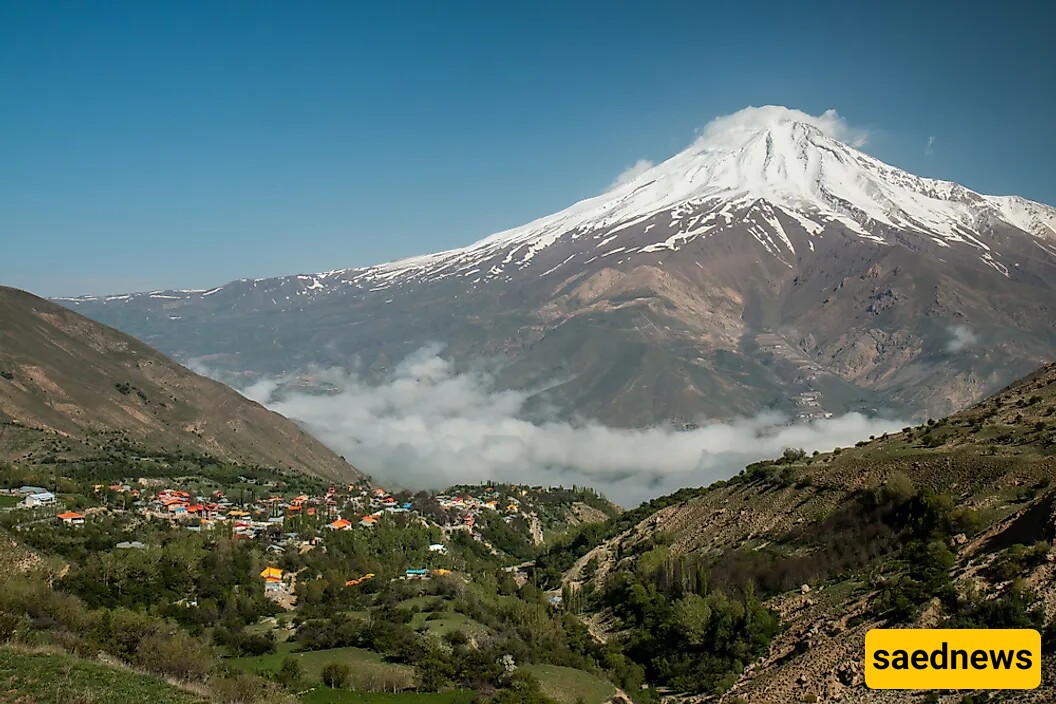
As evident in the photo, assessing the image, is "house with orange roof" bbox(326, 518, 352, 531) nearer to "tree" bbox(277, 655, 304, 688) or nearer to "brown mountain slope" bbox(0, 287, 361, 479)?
"brown mountain slope" bbox(0, 287, 361, 479)

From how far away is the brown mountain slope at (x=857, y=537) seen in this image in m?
25.6

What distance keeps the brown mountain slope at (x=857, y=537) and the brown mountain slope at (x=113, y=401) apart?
77414mm

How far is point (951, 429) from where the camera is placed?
46.4 meters

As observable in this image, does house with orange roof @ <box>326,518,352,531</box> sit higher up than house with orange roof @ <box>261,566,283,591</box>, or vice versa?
house with orange roof @ <box>326,518,352,531</box>

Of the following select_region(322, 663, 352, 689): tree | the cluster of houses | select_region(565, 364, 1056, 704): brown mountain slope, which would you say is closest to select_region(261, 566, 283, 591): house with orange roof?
select_region(565, 364, 1056, 704): brown mountain slope

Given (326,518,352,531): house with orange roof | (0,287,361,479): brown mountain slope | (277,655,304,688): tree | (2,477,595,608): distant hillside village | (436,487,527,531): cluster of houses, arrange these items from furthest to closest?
(0,287,361,479): brown mountain slope → (436,487,527,531): cluster of houses → (326,518,352,531): house with orange roof → (2,477,595,608): distant hillside village → (277,655,304,688): tree

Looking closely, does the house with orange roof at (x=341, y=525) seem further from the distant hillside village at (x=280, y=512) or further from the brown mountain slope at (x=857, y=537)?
the brown mountain slope at (x=857, y=537)

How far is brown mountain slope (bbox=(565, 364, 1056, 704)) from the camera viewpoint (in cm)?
2556

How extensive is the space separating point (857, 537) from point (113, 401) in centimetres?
11296

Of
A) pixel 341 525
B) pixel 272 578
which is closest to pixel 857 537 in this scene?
pixel 272 578

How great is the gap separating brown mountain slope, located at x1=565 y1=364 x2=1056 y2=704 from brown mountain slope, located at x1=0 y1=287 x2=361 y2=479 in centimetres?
7741

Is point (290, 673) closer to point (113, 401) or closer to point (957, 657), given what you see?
point (957, 657)

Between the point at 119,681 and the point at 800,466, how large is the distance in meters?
41.6

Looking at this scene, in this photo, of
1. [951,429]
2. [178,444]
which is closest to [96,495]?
[178,444]
